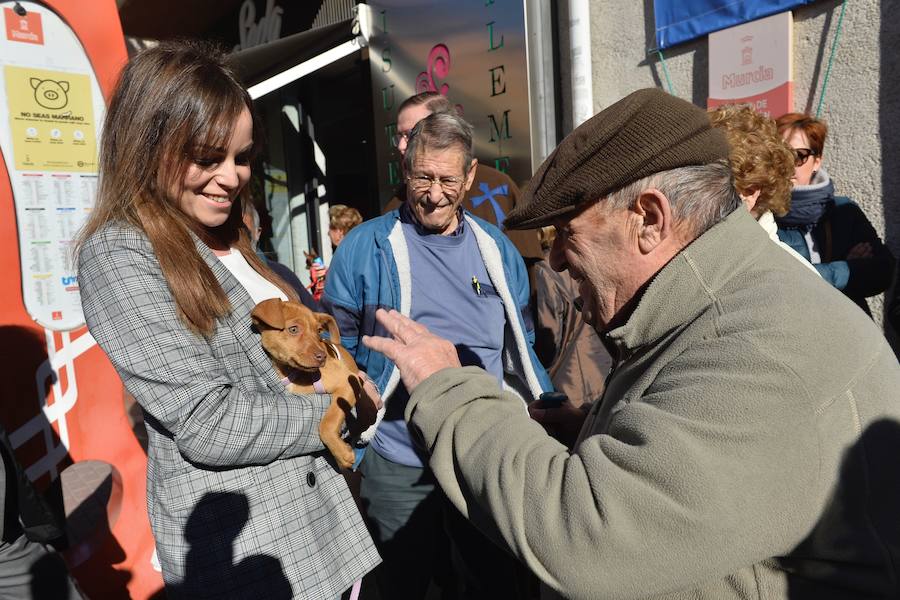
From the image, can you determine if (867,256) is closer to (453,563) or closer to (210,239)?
(453,563)

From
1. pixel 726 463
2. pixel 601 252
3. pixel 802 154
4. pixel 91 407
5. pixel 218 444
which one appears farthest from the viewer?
pixel 91 407

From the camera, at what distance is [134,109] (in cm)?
158

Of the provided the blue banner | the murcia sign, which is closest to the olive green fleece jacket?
the murcia sign

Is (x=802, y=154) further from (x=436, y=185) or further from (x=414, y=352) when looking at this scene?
(x=414, y=352)

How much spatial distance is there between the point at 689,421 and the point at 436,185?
2.00 m

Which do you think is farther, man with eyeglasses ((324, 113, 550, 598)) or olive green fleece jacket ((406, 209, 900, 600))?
man with eyeglasses ((324, 113, 550, 598))

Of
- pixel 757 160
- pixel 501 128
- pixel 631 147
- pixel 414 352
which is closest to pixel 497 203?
pixel 501 128

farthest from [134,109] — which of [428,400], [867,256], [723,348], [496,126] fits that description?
[496,126]

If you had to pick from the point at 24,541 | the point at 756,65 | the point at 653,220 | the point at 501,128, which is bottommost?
the point at 24,541

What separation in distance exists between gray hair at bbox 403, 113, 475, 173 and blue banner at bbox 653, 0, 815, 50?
6.77 feet

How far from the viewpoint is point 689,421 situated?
0.97m

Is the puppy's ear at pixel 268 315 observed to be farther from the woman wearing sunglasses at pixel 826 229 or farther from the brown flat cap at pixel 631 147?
the woman wearing sunglasses at pixel 826 229

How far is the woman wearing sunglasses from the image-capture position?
291cm

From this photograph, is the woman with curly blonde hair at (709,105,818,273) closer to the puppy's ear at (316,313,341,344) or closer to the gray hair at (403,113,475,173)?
the gray hair at (403,113,475,173)
